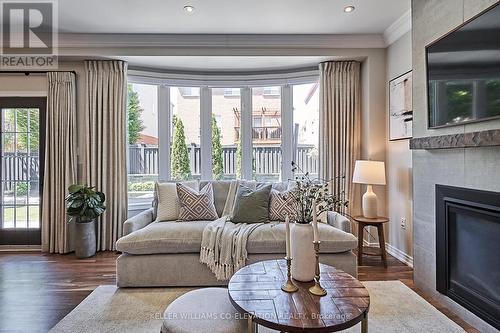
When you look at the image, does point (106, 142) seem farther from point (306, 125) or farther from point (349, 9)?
point (349, 9)

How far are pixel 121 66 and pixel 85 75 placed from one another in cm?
52

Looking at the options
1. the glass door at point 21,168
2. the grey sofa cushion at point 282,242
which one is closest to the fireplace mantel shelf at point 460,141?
the grey sofa cushion at point 282,242

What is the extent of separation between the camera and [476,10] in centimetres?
215

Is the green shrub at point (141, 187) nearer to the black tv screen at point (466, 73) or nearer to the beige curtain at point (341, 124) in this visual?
the beige curtain at point (341, 124)

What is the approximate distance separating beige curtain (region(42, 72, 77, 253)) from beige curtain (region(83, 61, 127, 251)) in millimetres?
228

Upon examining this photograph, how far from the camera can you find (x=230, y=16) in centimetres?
350

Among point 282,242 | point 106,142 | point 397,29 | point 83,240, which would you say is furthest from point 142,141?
point 397,29

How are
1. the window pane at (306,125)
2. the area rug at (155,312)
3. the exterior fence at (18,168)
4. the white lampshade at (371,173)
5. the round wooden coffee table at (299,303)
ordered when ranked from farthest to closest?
the window pane at (306,125) < the exterior fence at (18,168) < the white lampshade at (371,173) < the area rug at (155,312) < the round wooden coffee table at (299,303)

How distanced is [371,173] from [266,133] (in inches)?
70.9

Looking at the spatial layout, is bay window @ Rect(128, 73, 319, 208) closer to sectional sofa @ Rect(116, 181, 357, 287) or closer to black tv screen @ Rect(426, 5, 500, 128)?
sectional sofa @ Rect(116, 181, 357, 287)

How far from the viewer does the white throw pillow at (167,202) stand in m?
3.56

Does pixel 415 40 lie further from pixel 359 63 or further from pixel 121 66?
pixel 121 66

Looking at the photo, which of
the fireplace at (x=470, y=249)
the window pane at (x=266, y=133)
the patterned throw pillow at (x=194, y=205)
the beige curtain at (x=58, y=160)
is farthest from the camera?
the window pane at (x=266, y=133)

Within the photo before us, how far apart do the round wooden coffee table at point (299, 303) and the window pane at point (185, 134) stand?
2953 millimetres
